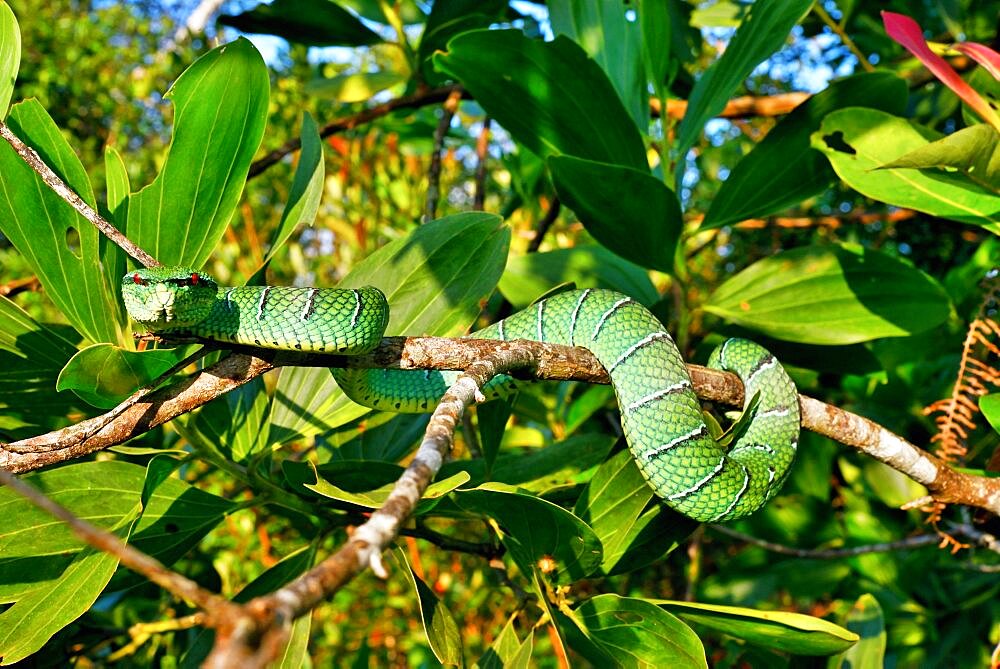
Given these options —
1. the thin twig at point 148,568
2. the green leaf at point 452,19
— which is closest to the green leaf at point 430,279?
the green leaf at point 452,19

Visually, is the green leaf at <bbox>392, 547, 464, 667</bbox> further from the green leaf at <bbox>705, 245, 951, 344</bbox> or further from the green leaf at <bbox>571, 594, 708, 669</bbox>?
the green leaf at <bbox>705, 245, 951, 344</bbox>

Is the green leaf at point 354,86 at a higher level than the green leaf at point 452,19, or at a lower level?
lower

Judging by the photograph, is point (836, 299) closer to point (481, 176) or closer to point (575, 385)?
point (575, 385)

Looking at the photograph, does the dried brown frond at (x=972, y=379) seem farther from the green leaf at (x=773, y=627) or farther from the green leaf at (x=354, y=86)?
the green leaf at (x=354, y=86)

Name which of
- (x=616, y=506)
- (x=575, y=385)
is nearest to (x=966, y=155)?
(x=616, y=506)

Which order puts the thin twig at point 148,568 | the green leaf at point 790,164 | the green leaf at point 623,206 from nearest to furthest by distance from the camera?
the thin twig at point 148,568 < the green leaf at point 623,206 < the green leaf at point 790,164

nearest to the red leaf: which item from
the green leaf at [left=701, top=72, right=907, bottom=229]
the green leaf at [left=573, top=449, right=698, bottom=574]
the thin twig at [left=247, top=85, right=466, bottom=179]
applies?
the green leaf at [left=701, top=72, right=907, bottom=229]

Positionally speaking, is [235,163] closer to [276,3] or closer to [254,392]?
[254,392]
